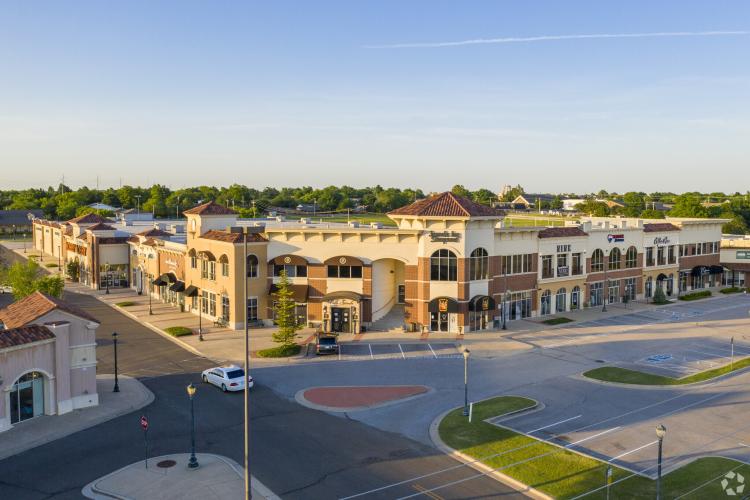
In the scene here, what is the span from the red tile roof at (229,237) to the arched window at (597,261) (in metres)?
35.0

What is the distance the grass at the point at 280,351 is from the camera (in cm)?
4484

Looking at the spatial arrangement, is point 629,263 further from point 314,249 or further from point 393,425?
point 393,425

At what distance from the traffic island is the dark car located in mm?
8077

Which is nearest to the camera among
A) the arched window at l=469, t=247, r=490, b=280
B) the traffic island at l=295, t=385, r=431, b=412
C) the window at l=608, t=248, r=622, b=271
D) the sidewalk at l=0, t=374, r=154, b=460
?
the sidewalk at l=0, t=374, r=154, b=460

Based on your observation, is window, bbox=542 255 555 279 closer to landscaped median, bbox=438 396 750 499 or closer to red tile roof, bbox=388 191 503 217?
red tile roof, bbox=388 191 503 217

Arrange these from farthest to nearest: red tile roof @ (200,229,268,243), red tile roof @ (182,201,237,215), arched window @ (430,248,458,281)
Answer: red tile roof @ (182,201,237,215)
red tile roof @ (200,229,268,243)
arched window @ (430,248,458,281)

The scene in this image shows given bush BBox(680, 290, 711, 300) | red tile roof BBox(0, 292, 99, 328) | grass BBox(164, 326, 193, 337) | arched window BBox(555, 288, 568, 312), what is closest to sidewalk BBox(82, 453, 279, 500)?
red tile roof BBox(0, 292, 99, 328)

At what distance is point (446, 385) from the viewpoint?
38.2 meters

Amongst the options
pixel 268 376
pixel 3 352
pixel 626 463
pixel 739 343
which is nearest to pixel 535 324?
pixel 739 343

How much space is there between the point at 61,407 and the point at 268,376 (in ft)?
39.6

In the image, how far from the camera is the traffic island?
34250 millimetres

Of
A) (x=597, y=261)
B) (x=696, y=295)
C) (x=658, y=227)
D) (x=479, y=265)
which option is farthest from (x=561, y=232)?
(x=696, y=295)

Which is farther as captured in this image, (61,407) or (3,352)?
(61,407)

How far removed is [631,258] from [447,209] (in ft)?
96.3
